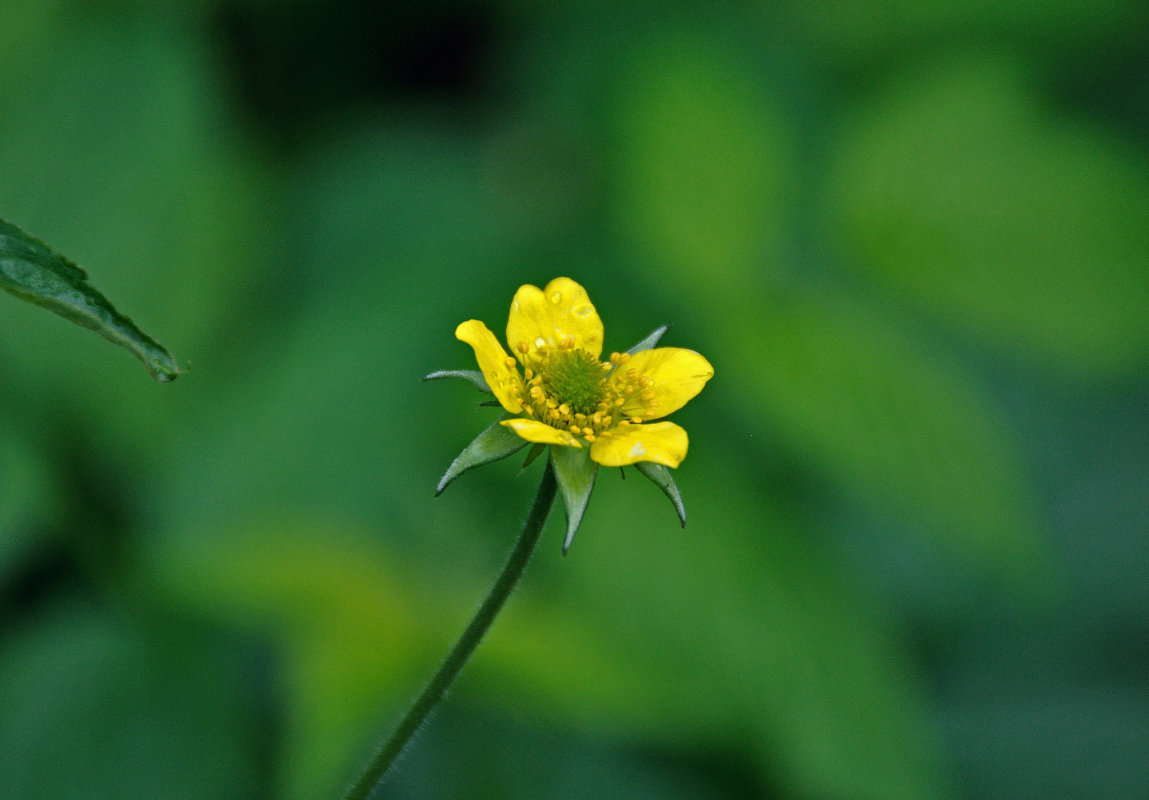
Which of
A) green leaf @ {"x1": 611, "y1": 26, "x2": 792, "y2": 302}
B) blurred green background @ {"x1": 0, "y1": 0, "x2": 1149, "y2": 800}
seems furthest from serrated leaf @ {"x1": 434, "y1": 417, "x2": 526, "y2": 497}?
green leaf @ {"x1": 611, "y1": 26, "x2": 792, "y2": 302}

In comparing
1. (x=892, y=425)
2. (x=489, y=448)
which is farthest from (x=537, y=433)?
(x=892, y=425)

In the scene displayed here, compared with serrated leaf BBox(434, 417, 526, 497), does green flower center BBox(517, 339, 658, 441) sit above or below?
above

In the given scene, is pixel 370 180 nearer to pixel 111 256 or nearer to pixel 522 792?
pixel 111 256

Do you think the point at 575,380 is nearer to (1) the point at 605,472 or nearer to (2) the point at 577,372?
(2) the point at 577,372

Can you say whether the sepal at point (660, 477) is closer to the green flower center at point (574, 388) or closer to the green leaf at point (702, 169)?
the green flower center at point (574, 388)

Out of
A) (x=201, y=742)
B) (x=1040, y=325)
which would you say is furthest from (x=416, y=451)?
(x=1040, y=325)

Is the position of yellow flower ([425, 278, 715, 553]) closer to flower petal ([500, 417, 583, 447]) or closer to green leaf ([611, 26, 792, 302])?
flower petal ([500, 417, 583, 447])
